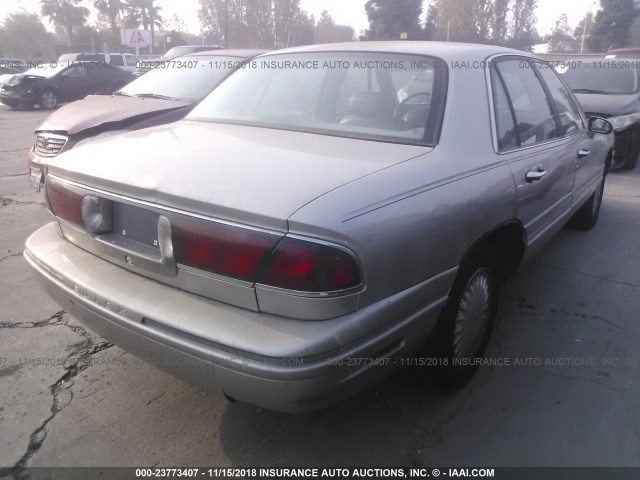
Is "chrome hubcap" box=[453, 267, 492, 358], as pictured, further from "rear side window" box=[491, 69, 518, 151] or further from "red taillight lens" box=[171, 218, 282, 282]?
"red taillight lens" box=[171, 218, 282, 282]

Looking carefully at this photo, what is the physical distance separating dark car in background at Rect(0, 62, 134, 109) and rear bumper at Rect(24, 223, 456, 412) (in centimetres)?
1596

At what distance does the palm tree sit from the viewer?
2095 inches

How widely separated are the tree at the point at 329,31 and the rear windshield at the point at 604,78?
161 ft

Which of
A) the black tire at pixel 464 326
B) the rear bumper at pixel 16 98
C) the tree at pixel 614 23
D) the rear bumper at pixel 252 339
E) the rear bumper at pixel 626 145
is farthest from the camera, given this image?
the tree at pixel 614 23

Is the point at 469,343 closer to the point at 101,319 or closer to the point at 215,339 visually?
the point at 215,339

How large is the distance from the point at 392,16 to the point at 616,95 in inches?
1403

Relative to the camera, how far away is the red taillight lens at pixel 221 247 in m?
1.81

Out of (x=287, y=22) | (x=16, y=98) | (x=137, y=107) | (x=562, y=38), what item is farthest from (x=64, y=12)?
(x=137, y=107)

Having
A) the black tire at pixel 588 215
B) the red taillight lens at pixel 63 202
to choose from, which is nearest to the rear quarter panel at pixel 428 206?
the red taillight lens at pixel 63 202

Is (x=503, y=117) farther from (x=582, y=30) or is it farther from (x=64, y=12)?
(x=64, y=12)

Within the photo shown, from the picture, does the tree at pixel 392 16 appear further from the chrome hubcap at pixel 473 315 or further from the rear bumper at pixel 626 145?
the chrome hubcap at pixel 473 315

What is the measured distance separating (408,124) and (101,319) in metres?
1.63

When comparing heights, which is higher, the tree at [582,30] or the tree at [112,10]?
the tree at [112,10]

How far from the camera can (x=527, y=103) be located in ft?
10.5
